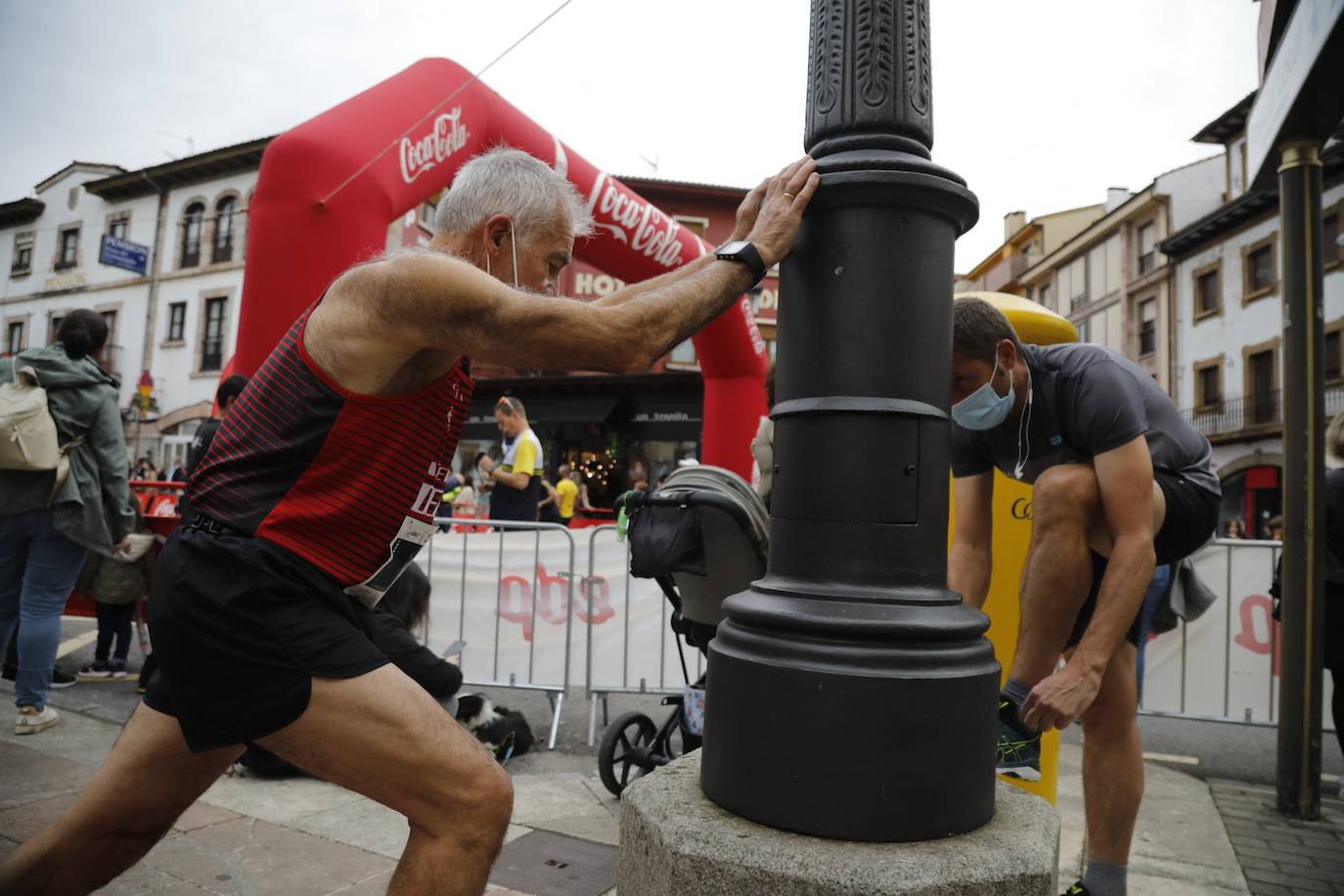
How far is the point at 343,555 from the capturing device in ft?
5.66

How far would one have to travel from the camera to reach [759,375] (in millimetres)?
10570

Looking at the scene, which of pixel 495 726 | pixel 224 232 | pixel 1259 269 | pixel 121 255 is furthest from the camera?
pixel 224 232

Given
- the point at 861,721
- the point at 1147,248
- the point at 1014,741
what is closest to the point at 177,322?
the point at 1014,741

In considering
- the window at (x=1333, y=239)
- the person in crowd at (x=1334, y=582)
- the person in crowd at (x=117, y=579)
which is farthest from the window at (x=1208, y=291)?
the person in crowd at (x=117, y=579)

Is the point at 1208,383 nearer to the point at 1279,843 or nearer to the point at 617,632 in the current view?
the point at 617,632

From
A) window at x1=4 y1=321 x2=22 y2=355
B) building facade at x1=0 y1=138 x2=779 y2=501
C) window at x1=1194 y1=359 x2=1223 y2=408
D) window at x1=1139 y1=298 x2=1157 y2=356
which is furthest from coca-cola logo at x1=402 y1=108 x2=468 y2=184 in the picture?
window at x1=1139 y1=298 x2=1157 y2=356

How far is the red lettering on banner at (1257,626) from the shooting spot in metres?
5.55

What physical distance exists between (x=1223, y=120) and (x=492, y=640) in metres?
34.0

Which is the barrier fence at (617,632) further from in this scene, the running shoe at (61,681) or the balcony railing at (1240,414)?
the balcony railing at (1240,414)

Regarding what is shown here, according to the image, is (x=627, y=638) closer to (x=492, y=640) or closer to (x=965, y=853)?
(x=492, y=640)

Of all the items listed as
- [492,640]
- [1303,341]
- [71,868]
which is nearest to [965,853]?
[71,868]

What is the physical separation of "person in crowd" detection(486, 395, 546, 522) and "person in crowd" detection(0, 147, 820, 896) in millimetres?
5570

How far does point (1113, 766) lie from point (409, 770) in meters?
2.11

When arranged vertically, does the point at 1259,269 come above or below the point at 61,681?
above
